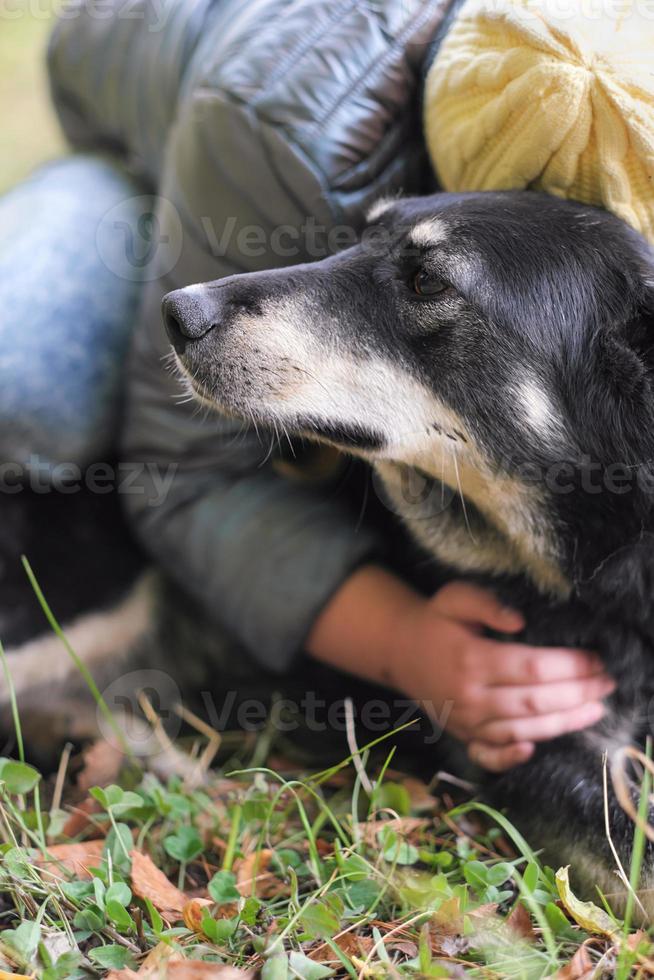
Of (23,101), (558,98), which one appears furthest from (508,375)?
(23,101)

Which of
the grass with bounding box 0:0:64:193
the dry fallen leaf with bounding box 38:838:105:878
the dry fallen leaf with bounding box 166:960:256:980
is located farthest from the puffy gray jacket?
the grass with bounding box 0:0:64:193

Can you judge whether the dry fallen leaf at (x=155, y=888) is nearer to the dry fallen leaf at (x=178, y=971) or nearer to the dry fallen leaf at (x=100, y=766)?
the dry fallen leaf at (x=178, y=971)

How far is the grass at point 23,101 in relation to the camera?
12.7 feet

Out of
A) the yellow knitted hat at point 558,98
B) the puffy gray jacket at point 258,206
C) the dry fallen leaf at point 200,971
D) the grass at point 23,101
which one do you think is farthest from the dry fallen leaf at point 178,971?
the grass at point 23,101

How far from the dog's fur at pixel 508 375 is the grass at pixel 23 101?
8.22ft

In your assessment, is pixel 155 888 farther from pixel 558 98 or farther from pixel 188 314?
pixel 558 98

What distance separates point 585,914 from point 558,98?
1.22 meters

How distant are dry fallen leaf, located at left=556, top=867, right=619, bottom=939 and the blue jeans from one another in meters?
1.29

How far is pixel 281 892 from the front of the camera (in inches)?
57.1

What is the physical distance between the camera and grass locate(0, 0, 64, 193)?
12.7 feet

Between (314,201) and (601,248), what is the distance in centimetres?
55

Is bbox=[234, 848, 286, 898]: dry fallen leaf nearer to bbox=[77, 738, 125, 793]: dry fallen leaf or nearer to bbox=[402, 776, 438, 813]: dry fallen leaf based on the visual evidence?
bbox=[402, 776, 438, 813]: dry fallen leaf

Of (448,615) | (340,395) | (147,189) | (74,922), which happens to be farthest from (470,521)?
(147,189)

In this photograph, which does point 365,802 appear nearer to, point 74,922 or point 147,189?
point 74,922
